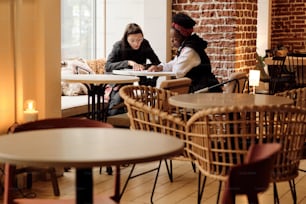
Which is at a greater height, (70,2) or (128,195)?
(70,2)

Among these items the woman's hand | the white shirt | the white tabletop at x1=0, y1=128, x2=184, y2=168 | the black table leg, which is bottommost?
the black table leg

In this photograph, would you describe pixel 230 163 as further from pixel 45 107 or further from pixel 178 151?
pixel 45 107

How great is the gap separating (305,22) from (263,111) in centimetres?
913

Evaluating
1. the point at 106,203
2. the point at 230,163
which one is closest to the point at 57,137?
the point at 106,203

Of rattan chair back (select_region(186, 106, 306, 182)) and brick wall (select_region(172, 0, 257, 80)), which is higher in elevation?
brick wall (select_region(172, 0, 257, 80))

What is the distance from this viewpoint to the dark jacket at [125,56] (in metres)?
6.18

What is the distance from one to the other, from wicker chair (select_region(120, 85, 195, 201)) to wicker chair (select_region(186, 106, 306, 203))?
8.3 inches

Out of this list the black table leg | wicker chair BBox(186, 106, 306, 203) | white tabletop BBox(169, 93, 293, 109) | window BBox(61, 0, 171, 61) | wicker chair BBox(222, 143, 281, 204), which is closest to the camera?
wicker chair BBox(222, 143, 281, 204)

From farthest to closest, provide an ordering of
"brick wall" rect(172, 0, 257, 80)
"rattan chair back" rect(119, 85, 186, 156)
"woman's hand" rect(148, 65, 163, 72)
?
"brick wall" rect(172, 0, 257, 80) → "woman's hand" rect(148, 65, 163, 72) → "rattan chair back" rect(119, 85, 186, 156)

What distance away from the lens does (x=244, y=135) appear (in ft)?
9.43

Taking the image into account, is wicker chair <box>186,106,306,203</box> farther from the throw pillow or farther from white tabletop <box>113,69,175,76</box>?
the throw pillow

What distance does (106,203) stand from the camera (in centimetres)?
243

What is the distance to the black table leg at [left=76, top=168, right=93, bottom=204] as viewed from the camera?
2.14m

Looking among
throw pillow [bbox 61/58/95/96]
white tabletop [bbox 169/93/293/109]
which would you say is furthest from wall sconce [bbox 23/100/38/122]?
throw pillow [bbox 61/58/95/96]
